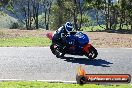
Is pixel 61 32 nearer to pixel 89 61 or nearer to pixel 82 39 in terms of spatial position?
pixel 82 39

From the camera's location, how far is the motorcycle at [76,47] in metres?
14.8

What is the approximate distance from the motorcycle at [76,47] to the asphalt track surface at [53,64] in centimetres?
23

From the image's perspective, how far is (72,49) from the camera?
1522 centimetres

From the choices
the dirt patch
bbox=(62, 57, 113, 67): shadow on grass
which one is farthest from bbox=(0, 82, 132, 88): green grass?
the dirt patch

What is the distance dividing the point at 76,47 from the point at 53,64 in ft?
7.12

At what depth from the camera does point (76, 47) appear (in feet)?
49.6

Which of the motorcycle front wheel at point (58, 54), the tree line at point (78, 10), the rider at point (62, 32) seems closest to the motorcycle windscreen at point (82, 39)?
the rider at point (62, 32)

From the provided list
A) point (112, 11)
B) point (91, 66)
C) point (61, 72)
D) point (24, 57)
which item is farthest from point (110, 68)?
point (112, 11)

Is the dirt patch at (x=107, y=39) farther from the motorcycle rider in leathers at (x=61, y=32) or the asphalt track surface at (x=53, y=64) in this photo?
the motorcycle rider in leathers at (x=61, y=32)

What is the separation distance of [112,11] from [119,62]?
175 feet

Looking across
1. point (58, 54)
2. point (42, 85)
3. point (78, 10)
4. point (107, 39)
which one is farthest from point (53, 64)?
point (78, 10)

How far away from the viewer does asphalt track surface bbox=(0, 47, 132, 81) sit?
1142 centimetres

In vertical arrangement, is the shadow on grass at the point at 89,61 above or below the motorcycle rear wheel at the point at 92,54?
below

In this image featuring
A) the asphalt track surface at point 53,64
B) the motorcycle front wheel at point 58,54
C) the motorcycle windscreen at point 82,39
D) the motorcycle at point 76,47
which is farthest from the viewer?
the motorcycle front wheel at point 58,54
